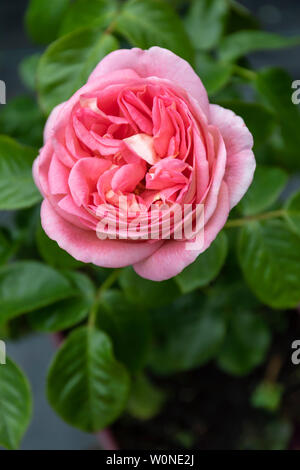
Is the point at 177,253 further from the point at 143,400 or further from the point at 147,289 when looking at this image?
the point at 143,400

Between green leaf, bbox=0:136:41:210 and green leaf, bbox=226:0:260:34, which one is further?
green leaf, bbox=226:0:260:34

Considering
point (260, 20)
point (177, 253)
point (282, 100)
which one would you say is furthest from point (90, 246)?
point (260, 20)

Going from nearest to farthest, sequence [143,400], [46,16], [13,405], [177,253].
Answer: [177,253] < [13,405] < [46,16] < [143,400]

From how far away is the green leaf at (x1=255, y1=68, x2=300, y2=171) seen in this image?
1.55 ft

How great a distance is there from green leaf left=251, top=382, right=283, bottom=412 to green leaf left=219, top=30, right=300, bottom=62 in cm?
38

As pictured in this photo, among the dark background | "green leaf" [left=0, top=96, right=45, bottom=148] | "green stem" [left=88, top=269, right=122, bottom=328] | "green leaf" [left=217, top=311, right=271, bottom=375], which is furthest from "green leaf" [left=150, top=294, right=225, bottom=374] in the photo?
the dark background

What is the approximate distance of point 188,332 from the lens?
1.99 ft

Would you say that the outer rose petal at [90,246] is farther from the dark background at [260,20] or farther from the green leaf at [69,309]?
the dark background at [260,20]

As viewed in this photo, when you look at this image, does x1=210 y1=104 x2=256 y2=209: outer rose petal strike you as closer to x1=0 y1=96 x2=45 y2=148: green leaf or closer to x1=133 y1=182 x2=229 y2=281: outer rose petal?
x1=133 y1=182 x2=229 y2=281: outer rose petal

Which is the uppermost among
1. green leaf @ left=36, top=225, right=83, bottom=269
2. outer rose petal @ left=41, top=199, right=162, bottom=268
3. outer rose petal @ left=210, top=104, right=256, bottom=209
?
outer rose petal @ left=210, top=104, right=256, bottom=209

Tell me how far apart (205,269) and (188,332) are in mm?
215
